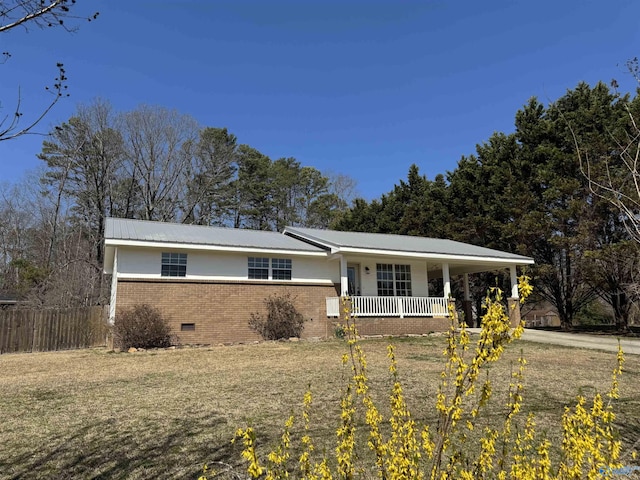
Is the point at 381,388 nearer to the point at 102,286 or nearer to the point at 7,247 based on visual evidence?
the point at 102,286

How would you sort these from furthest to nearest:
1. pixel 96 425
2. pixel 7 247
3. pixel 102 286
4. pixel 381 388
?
pixel 7 247 → pixel 102 286 → pixel 381 388 → pixel 96 425

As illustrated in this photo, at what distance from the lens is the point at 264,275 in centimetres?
1777

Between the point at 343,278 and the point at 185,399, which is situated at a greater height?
the point at 343,278

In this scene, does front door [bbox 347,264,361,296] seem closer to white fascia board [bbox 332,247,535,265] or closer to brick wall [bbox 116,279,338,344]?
white fascia board [bbox 332,247,535,265]

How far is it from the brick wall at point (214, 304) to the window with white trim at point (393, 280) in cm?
343

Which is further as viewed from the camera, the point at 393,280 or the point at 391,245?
the point at 393,280

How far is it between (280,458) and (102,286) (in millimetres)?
29130

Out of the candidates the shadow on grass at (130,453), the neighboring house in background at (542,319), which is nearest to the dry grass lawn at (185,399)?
the shadow on grass at (130,453)

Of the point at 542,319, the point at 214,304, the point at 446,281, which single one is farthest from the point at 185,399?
the point at 542,319

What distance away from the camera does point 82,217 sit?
3434 centimetres

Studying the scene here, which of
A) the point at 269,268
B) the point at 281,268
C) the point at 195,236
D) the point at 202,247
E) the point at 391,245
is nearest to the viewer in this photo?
the point at 202,247

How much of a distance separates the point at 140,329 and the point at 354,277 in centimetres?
944

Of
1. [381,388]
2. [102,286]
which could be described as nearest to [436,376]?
[381,388]

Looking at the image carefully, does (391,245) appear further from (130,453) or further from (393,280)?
(130,453)
